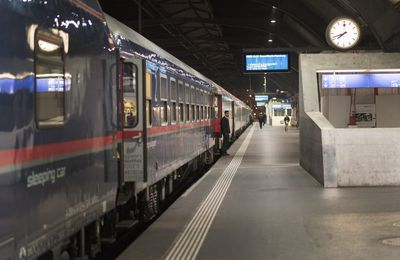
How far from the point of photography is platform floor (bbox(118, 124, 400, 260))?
6.66 m

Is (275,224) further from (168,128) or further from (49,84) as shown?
(49,84)

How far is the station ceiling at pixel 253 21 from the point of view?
17.1 m

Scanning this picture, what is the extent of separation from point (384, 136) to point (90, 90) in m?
8.11

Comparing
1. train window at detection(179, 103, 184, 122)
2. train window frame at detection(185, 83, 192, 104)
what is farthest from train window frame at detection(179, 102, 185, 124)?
train window frame at detection(185, 83, 192, 104)

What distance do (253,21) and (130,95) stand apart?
968 inches

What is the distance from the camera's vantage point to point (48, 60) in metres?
4.41

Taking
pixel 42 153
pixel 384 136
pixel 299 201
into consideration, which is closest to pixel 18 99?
pixel 42 153

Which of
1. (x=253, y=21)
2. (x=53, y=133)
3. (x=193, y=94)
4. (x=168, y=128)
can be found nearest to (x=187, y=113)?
(x=193, y=94)

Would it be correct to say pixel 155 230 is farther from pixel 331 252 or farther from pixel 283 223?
pixel 331 252

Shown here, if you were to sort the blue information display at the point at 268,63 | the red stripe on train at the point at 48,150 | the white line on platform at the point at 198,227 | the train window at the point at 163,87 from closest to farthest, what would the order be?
the red stripe on train at the point at 48,150 < the white line on platform at the point at 198,227 < the train window at the point at 163,87 < the blue information display at the point at 268,63

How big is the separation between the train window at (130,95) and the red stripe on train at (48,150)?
180 centimetres

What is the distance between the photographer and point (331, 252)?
656cm

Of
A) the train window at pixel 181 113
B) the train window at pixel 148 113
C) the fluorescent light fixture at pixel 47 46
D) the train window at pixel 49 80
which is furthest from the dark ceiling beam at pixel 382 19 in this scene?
the fluorescent light fixture at pixel 47 46

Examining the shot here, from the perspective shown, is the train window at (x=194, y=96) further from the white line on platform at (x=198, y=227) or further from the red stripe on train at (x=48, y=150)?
the red stripe on train at (x=48, y=150)
